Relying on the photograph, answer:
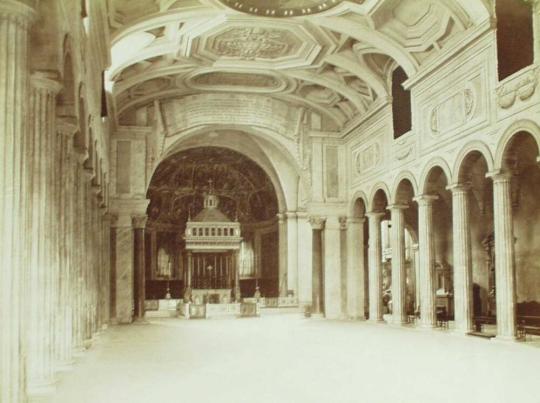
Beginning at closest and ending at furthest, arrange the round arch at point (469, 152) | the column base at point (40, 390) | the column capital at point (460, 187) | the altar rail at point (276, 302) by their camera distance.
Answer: the column base at point (40, 390) < the round arch at point (469, 152) < the column capital at point (460, 187) < the altar rail at point (276, 302)

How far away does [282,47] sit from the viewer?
2114 centimetres

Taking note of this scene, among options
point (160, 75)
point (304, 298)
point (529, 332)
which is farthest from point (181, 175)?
point (529, 332)

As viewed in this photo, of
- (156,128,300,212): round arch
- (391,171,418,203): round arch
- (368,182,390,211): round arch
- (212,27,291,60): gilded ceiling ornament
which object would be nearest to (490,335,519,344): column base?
(391,171,418,203): round arch

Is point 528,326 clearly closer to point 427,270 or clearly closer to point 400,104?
point 427,270

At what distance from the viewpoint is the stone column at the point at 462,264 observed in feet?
54.4

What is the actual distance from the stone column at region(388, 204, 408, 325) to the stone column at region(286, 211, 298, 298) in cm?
942

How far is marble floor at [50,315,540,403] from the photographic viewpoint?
834cm

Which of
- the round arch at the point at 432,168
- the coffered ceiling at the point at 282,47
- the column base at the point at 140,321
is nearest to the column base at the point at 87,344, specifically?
the coffered ceiling at the point at 282,47

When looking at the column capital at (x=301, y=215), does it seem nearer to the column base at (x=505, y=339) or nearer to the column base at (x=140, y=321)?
the column base at (x=140, y=321)

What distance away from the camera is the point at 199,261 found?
106 ft

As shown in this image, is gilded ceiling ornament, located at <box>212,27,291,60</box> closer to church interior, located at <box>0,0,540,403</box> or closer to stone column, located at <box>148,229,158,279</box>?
church interior, located at <box>0,0,540,403</box>

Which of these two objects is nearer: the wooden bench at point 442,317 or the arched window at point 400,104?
the wooden bench at point 442,317

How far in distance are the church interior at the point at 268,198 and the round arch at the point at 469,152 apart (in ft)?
0.28

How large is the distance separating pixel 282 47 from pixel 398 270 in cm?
797
